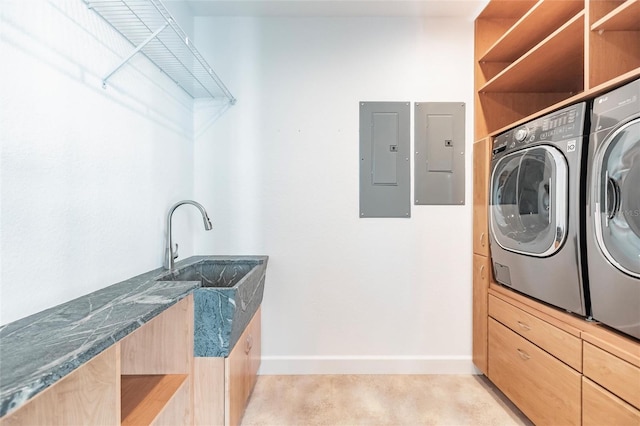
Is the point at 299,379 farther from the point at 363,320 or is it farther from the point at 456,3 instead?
the point at 456,3

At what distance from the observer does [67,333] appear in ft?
2.56

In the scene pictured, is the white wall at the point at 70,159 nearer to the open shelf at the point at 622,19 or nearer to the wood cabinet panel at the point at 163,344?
the wood cabinet panel at the point at 163,344

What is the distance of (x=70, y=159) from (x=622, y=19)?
224 centimetres

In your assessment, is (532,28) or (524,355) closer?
(524,355)

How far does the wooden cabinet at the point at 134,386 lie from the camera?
2.56 ft

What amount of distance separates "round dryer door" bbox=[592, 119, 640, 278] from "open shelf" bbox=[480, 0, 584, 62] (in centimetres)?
95

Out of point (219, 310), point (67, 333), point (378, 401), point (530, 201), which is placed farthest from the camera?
point (378, 401)

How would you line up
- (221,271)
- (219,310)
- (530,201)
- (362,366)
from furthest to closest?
1. (362,366)
2. (221,271)
3. (530,201)
4. (219,310)

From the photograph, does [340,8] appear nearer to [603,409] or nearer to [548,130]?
[548,130]

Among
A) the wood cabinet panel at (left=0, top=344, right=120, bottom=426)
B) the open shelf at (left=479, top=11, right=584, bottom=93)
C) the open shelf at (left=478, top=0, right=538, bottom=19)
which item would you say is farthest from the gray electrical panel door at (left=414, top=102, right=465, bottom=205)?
the wood cabinet panel at (left=0, top=344, right=120, bottom=426)

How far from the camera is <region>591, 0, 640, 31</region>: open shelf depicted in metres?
1.11

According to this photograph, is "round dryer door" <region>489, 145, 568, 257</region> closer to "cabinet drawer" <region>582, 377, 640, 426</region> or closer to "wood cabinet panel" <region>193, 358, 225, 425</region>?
"cabinet drawer" <region>582, 377, 640, 426</region>

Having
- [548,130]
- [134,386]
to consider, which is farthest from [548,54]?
[134,386]

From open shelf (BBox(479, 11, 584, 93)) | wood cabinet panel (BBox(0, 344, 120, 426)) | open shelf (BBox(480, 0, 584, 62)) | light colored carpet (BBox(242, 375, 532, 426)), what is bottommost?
light colored carpet (BBox(242, 375, 532, 426))
